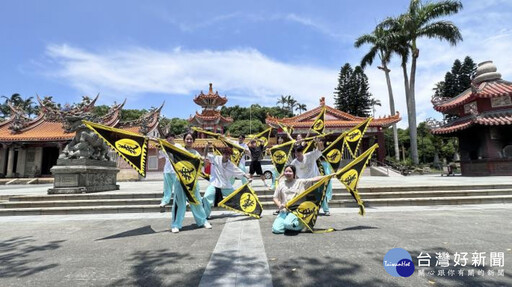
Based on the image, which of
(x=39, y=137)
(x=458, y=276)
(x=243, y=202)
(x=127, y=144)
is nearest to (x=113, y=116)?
(x=39, y=137)

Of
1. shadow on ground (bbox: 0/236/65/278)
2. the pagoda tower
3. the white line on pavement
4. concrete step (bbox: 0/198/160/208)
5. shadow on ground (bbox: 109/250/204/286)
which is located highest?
the pagoda tower

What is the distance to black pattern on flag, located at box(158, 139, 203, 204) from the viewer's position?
15.5 feet

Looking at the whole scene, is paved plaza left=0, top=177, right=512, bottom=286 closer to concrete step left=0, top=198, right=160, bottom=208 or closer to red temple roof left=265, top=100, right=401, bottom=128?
concrete step left=0, top=198, right=160, bottom=208

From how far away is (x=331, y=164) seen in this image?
6.71 meters

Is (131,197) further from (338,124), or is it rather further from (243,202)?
(338,124)

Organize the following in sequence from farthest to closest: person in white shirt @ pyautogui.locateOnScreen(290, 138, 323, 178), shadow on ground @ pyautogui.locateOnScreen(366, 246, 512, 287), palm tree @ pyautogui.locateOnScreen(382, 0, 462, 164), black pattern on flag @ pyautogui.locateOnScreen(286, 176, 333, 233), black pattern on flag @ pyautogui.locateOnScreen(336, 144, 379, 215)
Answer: palm tree @ pyautogui.locateOnScreen(382, 0, 462, 164)
person in white shirt @ pyautogui.locateOnScreen(290, 138, 323, 178)
black pattern on flag @ pyautogui.locateOnScreen(336, 144, 379, 215)
black pattern on flag @ pyautogui.locateOnScreen(286, 176, 333, 233)
shadow on ground @ pyautogui.locateOnScreen(366, 246, 512, 287)

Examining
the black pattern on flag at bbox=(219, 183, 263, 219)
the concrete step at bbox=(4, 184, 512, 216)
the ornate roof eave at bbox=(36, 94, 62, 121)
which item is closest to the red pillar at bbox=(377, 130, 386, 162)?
the concrete step at bbox=(4, 184, 512, 216)

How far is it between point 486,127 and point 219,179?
18.1 metres

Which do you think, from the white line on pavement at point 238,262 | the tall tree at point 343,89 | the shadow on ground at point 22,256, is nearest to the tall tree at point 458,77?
the tall tree at point 343,89

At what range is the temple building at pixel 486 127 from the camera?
14.9 meters

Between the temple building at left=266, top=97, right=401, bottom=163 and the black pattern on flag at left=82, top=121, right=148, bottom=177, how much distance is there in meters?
19.3

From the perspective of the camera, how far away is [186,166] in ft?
16.0

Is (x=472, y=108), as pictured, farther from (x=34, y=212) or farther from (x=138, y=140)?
(x=34, y=212)

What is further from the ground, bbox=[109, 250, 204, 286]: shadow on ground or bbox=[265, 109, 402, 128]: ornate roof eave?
bbox=[265, 109, 402, 128]: ornate roof eave
